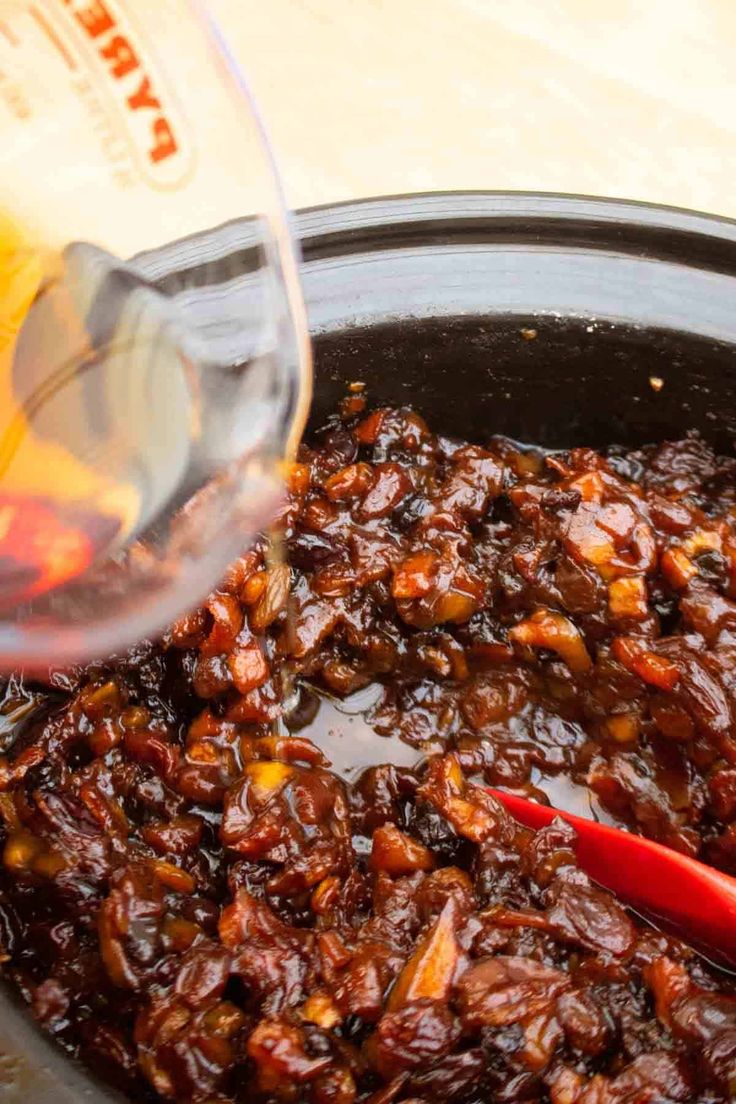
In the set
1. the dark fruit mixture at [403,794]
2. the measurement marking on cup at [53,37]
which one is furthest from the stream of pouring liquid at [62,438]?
the dark fruit mixture at [403,794]

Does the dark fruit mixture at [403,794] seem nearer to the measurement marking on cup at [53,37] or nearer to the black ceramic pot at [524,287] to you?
the black ceramic pot at [524,287]

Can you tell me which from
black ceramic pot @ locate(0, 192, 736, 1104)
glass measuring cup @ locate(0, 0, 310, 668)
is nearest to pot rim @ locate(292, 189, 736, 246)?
black ceramic pot @ locate(0, 192, 736, 1104)

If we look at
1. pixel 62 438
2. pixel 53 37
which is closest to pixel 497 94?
pixel 53 37

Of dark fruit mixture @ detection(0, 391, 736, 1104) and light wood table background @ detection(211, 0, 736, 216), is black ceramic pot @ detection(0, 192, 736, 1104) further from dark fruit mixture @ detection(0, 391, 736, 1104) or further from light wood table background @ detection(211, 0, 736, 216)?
light wood table background @ detection(211, 0, 736, 216)

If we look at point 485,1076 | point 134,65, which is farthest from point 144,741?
point 134,65

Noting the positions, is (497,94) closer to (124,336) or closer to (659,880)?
(124,336)

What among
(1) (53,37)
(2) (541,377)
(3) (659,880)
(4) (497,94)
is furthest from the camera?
(4) (497,94)
